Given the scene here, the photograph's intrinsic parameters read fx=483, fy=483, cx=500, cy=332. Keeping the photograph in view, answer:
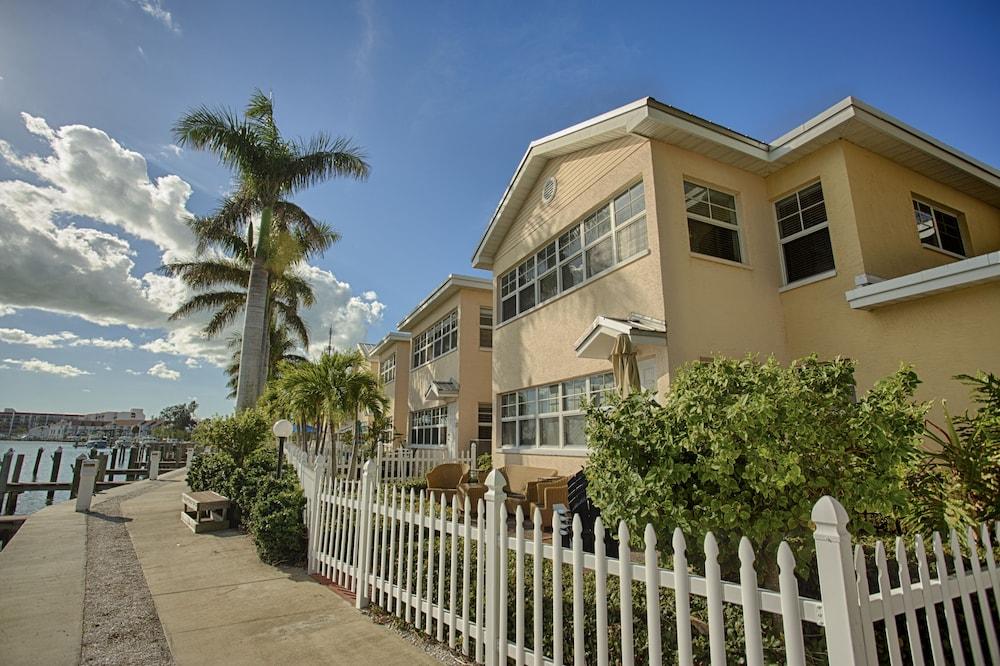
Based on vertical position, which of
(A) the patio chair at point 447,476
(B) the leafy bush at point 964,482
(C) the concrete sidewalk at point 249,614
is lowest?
(C) the concrete sidewalk at point 249,614

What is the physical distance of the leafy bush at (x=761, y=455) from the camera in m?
3.36

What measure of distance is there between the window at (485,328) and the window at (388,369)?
30.2 ft

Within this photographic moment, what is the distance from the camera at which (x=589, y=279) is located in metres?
10.4

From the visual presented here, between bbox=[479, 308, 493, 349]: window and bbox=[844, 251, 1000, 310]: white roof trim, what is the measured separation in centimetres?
1187

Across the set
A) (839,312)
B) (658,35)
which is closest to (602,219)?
(658,35)

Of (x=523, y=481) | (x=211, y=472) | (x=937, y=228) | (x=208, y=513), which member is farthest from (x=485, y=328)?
(x=937, y=228)

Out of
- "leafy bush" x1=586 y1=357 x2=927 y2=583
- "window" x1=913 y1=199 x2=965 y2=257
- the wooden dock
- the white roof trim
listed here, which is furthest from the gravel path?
"window" x1=913 y1=199 x2=965 y2=257

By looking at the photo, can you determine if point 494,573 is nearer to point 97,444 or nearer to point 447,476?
point 447,476

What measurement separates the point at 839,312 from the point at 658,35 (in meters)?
5.79

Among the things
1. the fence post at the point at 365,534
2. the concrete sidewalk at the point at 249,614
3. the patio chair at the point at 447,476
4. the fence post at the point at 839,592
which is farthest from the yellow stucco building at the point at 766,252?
the fence post at the point at 839,592

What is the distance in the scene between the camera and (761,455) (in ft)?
10.7

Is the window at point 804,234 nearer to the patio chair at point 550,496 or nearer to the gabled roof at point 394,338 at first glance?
the patio chair at point 550,496

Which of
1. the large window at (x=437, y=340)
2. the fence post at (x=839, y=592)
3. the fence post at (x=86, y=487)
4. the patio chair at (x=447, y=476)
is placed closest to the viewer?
the fence post at (x=839, y=592)

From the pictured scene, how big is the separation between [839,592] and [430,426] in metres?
19.3
